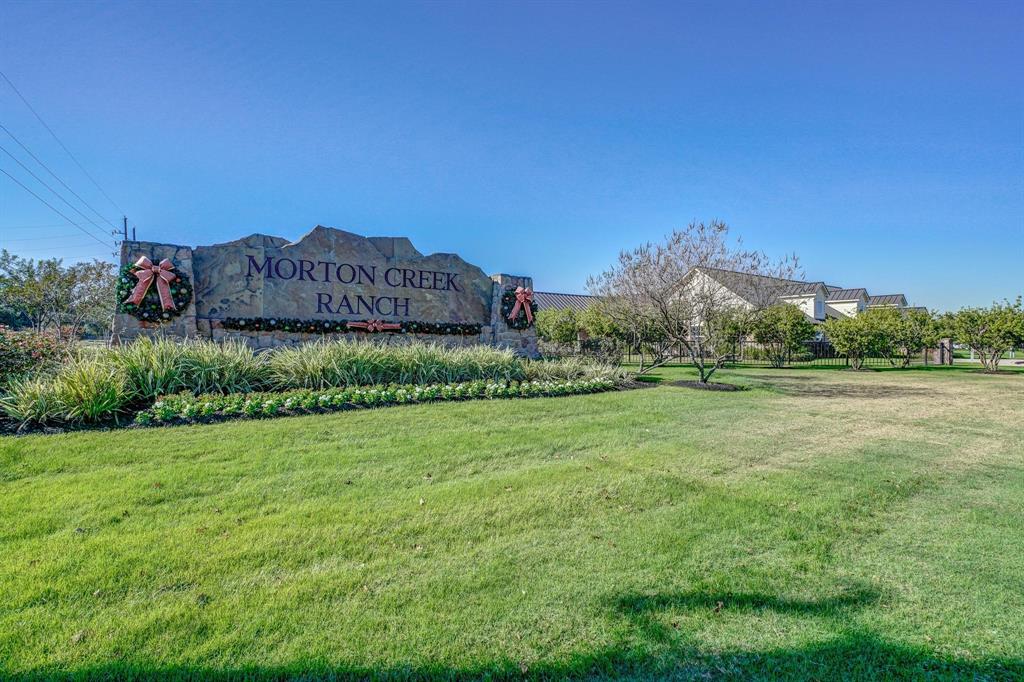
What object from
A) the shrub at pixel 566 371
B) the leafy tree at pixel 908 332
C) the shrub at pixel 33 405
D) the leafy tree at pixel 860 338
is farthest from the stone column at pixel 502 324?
the leafy tree at pixel 908 332

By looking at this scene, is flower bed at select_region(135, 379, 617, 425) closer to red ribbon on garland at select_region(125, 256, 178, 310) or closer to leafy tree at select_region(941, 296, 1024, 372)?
red ribbon on garland at select_region(125, 256, 178, 310)

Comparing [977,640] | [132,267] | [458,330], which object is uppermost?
[132,267]

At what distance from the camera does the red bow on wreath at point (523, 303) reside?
1391 cm

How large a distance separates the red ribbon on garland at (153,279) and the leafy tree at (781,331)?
19.5 meters

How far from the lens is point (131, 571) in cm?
282

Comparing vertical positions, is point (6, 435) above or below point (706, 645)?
above

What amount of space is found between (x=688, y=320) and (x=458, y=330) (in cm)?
582

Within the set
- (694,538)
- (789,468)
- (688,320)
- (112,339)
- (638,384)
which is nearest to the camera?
(694,538)

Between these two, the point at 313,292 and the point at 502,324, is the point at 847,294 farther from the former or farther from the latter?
the point at 313,292

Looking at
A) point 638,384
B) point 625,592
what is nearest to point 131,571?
point 625,592

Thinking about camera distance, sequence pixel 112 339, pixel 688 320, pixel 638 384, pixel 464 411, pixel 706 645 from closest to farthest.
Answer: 1. pixel 706 645
2. pixel 464 411
3. pixel 112 339
4. pixel 638 384
5. pixel 688 320

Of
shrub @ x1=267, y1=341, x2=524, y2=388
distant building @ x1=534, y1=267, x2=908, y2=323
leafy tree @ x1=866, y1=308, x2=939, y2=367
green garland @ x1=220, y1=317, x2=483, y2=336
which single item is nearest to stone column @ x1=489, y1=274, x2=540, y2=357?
green garland @ x1=220, y1=317, x2=483, y2=336

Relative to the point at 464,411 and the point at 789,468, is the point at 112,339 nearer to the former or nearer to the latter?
the point at 464,411

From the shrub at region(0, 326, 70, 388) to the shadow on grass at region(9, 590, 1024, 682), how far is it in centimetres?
726
